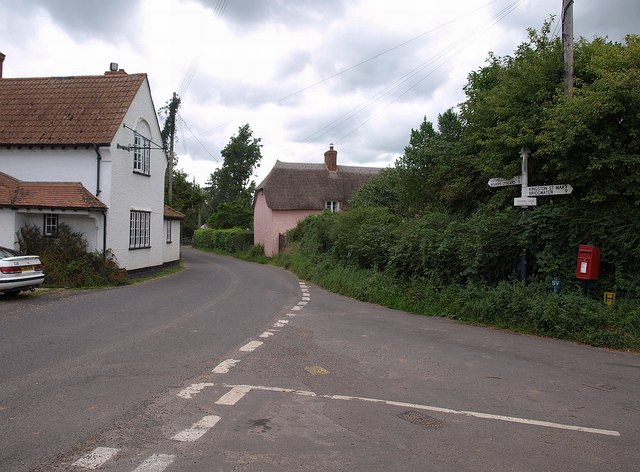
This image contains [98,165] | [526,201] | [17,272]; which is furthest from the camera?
[98,165]

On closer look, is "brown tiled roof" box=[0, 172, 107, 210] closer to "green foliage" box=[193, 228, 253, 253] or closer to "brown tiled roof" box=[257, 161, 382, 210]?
"brown tiled roof" box=[257, 161, 382, 210]

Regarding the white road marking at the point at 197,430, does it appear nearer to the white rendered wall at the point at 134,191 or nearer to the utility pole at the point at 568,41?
the utility pole at the point at 568,41

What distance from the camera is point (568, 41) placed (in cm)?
1153

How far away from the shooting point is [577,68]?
41.7 ft

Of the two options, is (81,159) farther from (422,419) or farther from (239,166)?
(239,166)

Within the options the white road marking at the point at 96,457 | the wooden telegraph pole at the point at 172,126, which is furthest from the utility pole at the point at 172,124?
the white road marking at the point at 96,457

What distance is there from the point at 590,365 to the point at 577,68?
8039 millimetres

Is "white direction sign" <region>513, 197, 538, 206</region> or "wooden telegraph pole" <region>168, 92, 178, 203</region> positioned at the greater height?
"wooden telegraph pole" <region>168, 92, 178, 203</region>

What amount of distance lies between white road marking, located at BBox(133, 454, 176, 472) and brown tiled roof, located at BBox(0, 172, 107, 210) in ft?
55.3

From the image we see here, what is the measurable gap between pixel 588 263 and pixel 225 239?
44669 millimetres

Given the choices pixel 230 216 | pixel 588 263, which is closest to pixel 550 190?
pixel 588 263

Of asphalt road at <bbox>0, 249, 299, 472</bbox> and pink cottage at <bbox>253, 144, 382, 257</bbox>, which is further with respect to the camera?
pink cottage at <bbox>253, 144, 382, 257</bbox>

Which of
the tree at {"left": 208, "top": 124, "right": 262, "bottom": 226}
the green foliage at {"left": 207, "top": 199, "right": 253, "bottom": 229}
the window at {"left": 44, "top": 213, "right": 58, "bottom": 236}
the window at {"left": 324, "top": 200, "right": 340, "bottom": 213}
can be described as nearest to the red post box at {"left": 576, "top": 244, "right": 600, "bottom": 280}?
the window at {"left": 44, "top": 213, "right": 58, "bottom": 236}

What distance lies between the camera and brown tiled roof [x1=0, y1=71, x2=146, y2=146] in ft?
67.3
